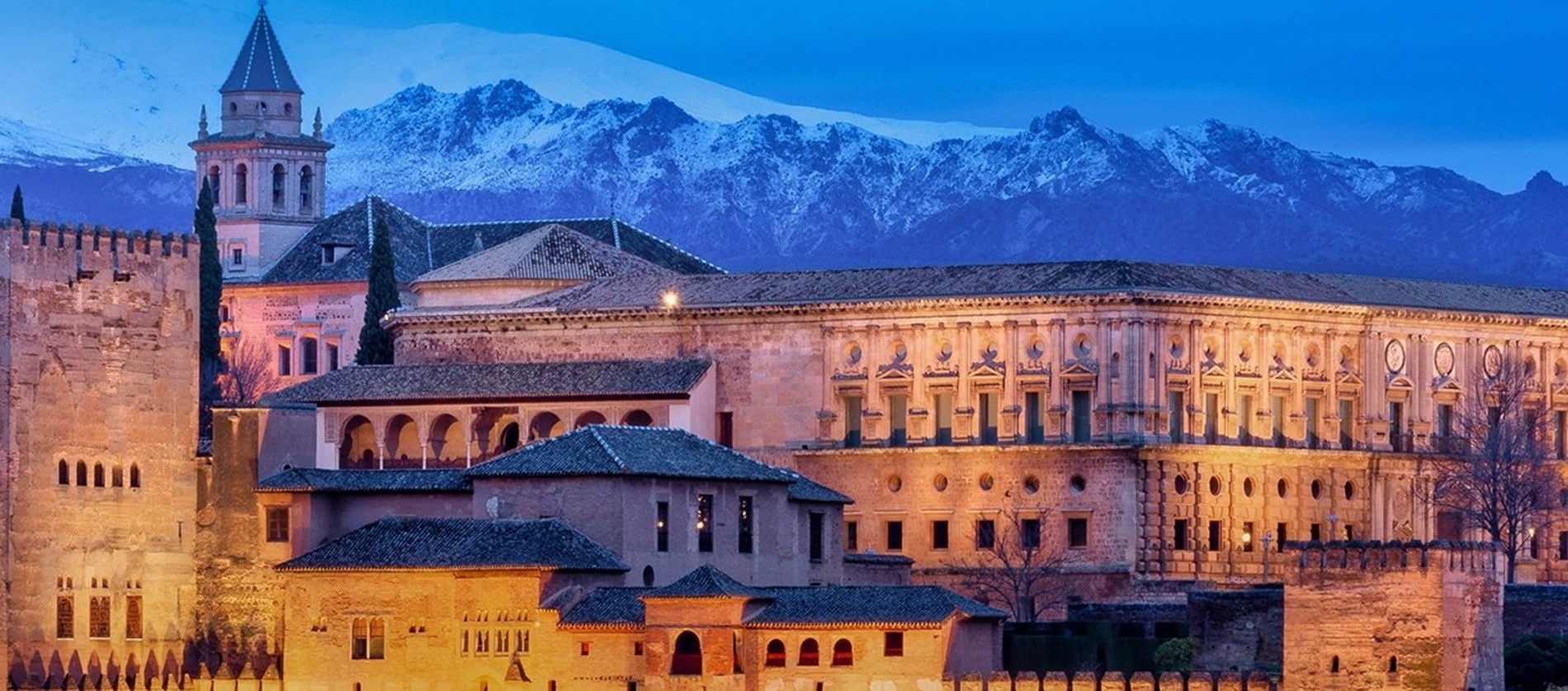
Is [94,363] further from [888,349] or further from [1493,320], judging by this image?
[1493,320]

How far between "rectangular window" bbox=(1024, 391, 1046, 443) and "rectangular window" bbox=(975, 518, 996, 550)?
2.43 metres

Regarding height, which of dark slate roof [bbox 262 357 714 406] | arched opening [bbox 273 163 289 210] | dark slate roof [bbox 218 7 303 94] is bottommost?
dark slate roof [bbox 262 357 714 406]

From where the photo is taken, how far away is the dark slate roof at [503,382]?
106 m

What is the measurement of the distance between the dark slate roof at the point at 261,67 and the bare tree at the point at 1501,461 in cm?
5222

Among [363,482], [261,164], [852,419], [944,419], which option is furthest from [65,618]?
[261,164]

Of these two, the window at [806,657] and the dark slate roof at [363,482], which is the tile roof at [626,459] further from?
the window at [806,657]

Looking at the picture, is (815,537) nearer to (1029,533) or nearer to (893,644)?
(1029,533)

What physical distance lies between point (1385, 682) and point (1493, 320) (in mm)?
34191

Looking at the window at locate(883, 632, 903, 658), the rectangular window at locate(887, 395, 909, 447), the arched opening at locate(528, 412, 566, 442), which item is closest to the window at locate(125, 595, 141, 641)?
the arched opening at locate(528, 412, 566, 442)

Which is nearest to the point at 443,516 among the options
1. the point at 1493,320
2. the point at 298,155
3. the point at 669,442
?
the point at 669,442

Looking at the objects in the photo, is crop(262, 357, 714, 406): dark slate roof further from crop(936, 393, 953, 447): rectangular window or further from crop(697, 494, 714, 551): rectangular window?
crop(697, 494, 714, 551): rectangular window

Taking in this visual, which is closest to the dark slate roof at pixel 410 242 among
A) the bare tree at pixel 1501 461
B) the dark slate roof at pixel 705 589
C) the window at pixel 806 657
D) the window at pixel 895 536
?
the window at pixel 895 536

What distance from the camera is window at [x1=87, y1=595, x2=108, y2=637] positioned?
9075 centimetres

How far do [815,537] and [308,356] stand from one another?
42530 millimetres
